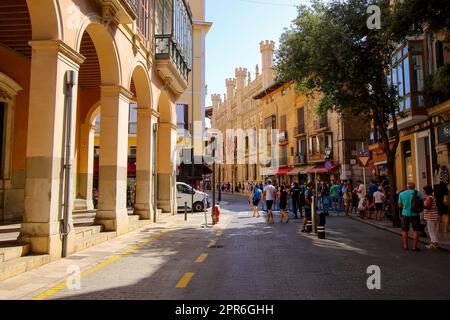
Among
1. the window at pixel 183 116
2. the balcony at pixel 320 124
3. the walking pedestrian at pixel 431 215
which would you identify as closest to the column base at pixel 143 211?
the walking pedestrian at pixel 431 215

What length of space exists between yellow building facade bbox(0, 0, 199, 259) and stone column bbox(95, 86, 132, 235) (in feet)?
0.10

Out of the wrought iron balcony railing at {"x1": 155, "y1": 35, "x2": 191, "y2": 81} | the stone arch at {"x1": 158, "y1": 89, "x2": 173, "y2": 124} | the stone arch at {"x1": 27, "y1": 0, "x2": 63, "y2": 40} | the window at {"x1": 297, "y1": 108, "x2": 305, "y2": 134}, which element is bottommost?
the stone arch at {"x1": 27, "y1": 0, "x2": 63, "y2": 40}

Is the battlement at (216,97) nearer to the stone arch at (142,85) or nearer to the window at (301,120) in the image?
the window at (301,120)

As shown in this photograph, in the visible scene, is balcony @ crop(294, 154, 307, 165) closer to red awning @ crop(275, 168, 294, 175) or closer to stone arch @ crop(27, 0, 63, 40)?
red awning @ crop(275, 168, 294, 175)

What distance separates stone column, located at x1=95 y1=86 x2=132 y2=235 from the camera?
1234 centimetres

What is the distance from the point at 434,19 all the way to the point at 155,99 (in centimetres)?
1096

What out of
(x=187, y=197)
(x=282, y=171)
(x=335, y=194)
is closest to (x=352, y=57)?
(x=335, y=194)

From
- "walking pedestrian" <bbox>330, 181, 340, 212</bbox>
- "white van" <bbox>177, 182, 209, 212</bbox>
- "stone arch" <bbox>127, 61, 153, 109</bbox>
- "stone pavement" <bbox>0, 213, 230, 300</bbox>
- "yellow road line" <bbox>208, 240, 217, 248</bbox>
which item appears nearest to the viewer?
"stone pavement" <bbox>0, 213, 230, 300</bbox>

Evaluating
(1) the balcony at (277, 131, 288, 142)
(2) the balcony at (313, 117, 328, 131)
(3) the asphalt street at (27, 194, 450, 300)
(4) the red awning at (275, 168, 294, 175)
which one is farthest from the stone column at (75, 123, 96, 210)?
(1) the balcony at (277, 131, 288, 142)

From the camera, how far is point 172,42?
17.4m

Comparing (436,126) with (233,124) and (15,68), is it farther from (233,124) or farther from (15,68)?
(233,124)

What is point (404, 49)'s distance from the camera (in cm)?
1894

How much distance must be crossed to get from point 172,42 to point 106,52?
559cm

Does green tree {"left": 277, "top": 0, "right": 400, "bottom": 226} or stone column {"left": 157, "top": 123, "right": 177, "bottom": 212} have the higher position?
green tree {"left": 277, "top": 0, "right": 400, "bottom": 226}
